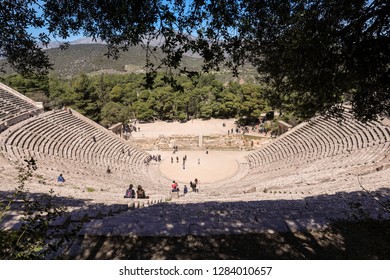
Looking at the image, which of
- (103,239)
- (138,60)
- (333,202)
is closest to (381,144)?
(333,202)

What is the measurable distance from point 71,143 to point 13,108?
7.60 m

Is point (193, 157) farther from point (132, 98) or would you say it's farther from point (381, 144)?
point (132, 98)

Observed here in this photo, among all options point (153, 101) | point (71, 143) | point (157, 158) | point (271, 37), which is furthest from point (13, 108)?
point (271, 37)

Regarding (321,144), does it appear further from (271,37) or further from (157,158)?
(271,37)

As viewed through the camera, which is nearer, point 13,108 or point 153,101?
point 13,108

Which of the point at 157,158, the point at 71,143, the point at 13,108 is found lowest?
the point at 157,158

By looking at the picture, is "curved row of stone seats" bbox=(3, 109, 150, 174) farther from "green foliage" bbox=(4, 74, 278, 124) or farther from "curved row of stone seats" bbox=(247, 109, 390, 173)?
"curved row of stone seats" bbox=(247, 109, 390, 173)

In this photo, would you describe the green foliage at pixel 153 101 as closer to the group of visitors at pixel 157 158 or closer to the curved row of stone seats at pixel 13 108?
the curved row of stone seats at pixel 13 108

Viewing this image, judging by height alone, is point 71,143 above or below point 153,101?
below

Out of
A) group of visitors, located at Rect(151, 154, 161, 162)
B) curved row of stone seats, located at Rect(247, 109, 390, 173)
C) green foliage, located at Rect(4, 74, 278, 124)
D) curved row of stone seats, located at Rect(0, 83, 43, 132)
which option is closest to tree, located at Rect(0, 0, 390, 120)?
curved row of stone seats, located at Rect(247, 109, 390, 173)

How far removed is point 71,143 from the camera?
23812 millimetres

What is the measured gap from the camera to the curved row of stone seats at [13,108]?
22.5 m

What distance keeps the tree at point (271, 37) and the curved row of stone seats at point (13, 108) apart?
18672mm

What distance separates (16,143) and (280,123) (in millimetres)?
28412
